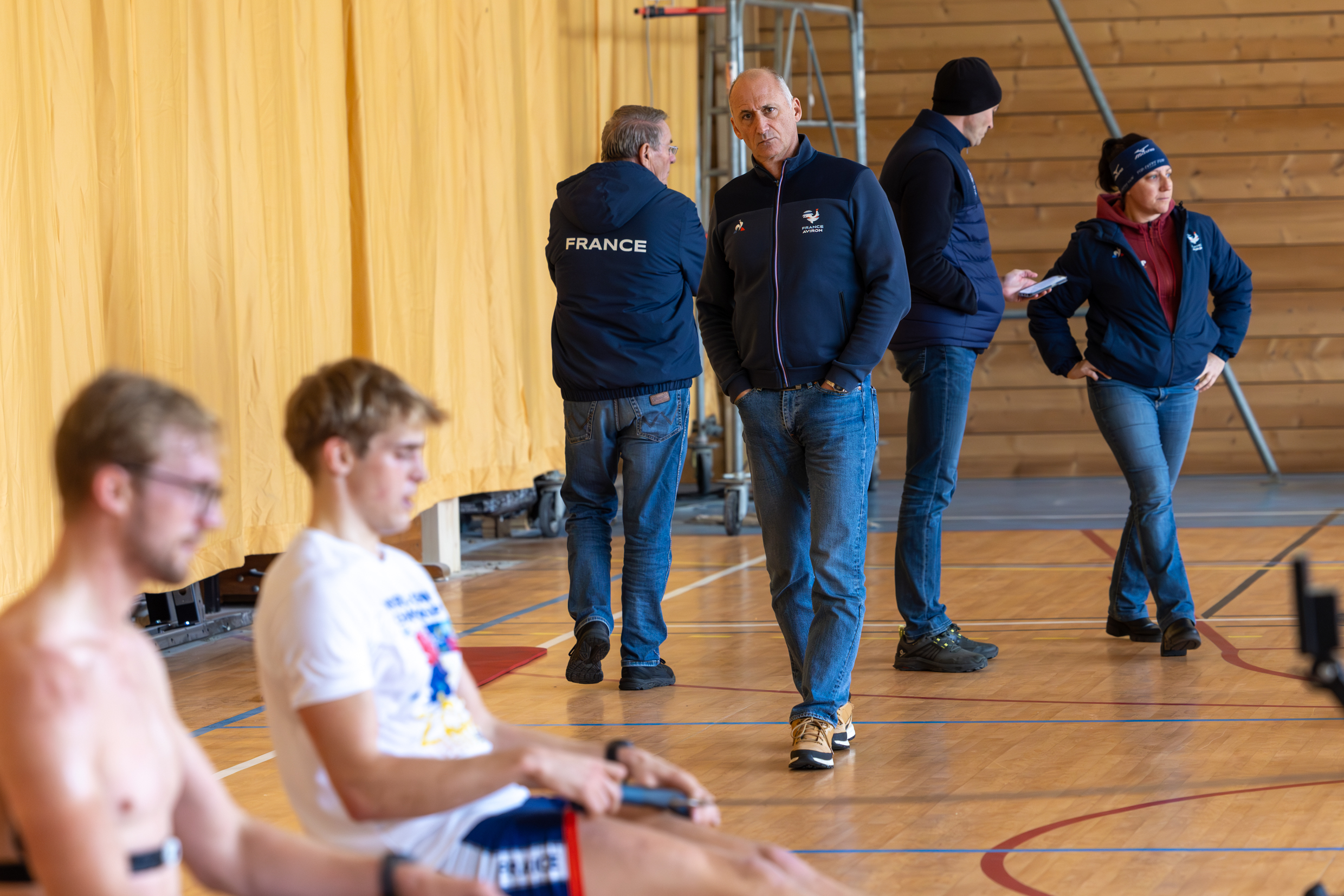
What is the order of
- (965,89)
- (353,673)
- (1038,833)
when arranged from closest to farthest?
(353,673) < (1038,833) < (965,89)

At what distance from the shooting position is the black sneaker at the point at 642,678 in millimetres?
4051

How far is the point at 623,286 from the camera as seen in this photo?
4086 mm

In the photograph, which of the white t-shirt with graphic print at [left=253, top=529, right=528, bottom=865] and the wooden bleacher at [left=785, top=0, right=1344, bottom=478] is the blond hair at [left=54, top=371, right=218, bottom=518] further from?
the wooden bleacher at [left=785, top=0, right=1344, bottom=478]

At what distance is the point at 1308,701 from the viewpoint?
3604 millimetres

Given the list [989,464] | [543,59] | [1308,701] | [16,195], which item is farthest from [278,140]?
[989,464]

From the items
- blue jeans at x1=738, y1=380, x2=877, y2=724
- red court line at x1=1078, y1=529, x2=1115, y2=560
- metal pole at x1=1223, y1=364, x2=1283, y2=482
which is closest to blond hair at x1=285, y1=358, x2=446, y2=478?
blue jeans at x1=738, y1=380, x2=877, y2=724

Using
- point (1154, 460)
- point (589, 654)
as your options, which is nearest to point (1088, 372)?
point (1154, 460)

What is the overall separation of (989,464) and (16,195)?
8.01m

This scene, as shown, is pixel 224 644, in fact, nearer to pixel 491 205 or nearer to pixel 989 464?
pixel 491 205

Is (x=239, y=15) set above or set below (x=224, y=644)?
above

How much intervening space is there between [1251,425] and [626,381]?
665 cm

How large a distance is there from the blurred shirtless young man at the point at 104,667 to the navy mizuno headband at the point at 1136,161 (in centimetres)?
344

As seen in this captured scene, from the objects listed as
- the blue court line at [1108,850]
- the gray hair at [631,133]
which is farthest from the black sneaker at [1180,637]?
the gray hair at [631,133]

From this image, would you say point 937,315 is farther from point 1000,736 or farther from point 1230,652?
point 1230,652
